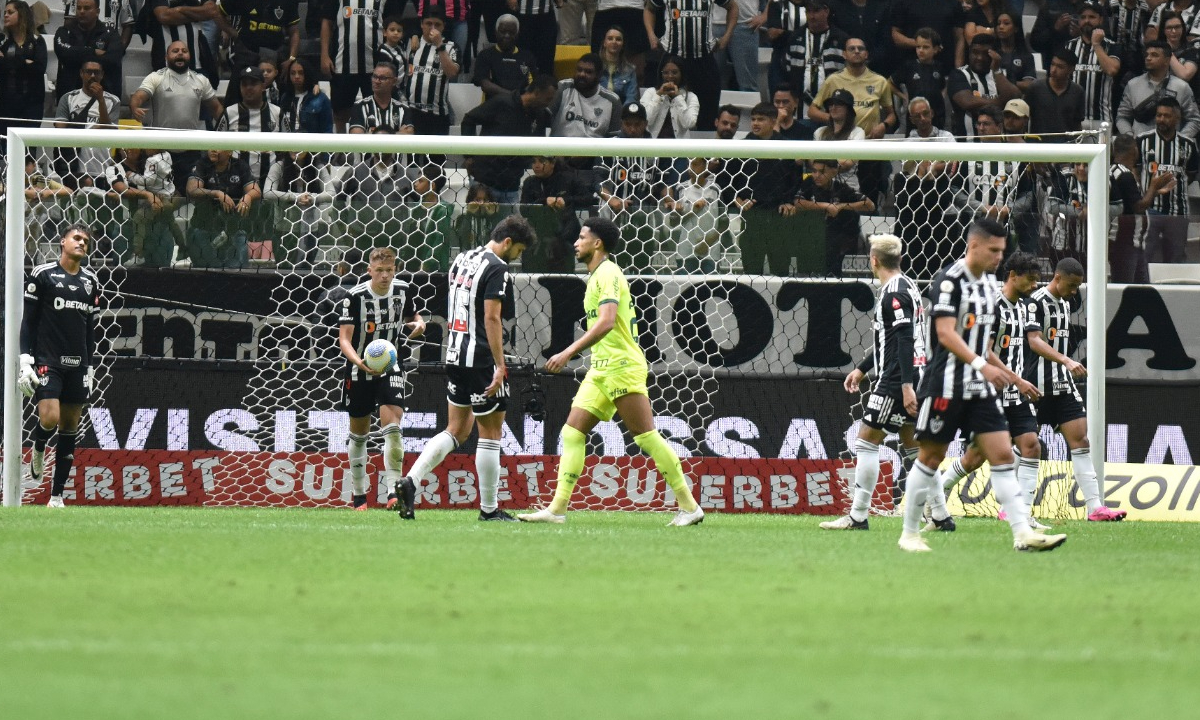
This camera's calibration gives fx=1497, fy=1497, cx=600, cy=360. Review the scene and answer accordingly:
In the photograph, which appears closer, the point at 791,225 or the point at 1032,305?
the point at 1032,305

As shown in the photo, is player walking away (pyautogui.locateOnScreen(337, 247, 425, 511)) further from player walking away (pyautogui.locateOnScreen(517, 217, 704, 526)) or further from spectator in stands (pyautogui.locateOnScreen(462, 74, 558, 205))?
spectator in stands (pyautogui.locateOnScreen(462, 74, 558, 205))

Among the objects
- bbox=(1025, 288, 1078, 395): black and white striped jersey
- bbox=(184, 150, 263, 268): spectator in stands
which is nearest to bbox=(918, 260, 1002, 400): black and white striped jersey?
bbox=(1025, 288, 1078, 395): black and white striped jersey

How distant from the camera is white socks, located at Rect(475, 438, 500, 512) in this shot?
10.6m

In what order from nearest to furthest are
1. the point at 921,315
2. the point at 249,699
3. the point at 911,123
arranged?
the point at 249,699
the point at 921,315
the point at 911,123

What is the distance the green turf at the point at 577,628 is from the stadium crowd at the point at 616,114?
16.0 ft

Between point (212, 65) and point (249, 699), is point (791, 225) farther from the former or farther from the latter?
point (249, 699)

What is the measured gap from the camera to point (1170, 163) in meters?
17.9

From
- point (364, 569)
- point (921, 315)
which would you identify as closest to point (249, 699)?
point (364, 569)

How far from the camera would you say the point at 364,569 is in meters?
7.11

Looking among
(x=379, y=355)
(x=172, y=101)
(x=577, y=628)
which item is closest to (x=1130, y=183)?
(x=379, y=355)

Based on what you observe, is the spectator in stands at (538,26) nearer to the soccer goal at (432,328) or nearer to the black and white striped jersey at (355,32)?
the black and white striped jersey at (355,32)

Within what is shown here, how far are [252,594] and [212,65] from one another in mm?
13530

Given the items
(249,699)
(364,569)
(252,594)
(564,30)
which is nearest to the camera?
(249,699)

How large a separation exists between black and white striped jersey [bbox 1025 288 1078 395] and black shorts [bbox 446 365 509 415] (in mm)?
4233
